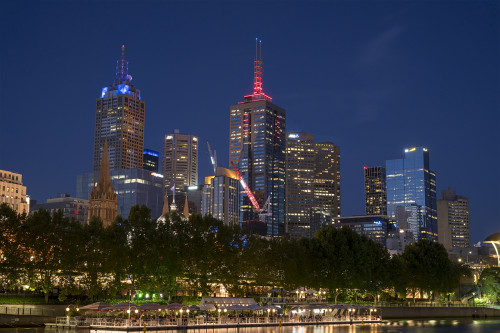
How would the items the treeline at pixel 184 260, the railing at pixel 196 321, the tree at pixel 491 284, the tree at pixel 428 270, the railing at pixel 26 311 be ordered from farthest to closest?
the tree at pixel 491 284 < the tree at pixel 428 270 < the treeline at pixel 184 260 < the railing at pixel 26 311 < the railing at pixel 196 321

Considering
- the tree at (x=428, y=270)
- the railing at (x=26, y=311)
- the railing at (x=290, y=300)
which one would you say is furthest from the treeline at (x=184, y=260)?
the railing at (x=26, y=311)

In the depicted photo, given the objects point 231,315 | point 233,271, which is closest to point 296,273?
point 233,271

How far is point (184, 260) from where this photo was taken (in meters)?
128

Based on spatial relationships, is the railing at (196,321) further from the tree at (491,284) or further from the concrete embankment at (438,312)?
the tree at (491,284)

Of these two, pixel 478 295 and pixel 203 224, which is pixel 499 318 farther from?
pixel 203 224

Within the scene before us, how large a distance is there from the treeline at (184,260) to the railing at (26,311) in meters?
4.95

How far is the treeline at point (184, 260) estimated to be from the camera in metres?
114

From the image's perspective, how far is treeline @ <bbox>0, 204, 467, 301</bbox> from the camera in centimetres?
11438

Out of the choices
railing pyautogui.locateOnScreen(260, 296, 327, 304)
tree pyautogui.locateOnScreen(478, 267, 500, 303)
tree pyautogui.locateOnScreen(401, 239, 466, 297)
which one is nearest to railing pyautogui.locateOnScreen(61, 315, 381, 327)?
railing pyautogui.locateOnScreen(260, 296, 327, 304)

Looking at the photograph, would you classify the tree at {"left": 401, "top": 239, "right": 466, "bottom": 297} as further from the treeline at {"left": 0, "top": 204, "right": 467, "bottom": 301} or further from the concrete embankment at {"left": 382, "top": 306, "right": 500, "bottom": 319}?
the concrete embankment at {"left": 382, "top": 306, "right": 500, "bottom": 319}

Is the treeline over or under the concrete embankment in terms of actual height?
over

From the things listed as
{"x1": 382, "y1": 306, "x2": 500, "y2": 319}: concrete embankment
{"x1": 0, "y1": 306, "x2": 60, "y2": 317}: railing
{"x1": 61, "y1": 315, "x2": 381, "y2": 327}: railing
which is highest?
{"x1": 0, "y1": 306, "x2": 60, "y2": 317}: railing

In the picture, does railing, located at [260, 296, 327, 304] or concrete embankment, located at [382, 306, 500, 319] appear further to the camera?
concrete embankment, located at [382, 306, 500, 319]

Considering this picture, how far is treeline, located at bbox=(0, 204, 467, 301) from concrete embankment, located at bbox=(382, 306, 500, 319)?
5.81 m
